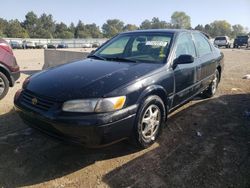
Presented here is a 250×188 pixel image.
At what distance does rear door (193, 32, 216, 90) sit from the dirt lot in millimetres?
965

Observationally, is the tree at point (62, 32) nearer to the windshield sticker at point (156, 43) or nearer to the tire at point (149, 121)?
the windshield sticker at point (156, 43)

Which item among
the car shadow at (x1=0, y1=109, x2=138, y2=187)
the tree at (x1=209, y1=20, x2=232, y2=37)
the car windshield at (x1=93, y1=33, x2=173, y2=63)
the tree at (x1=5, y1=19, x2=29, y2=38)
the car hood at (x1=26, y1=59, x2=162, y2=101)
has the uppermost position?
the tree at (x1=209, y1=20, x2=232, y2=37)

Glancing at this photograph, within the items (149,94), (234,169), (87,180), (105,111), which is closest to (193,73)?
(149,94)

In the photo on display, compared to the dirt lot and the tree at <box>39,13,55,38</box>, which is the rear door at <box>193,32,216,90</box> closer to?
the dirt lot

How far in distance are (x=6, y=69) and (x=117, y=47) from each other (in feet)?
9.18

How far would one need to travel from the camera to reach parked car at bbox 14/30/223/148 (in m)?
3.03

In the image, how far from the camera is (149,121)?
3703 mm

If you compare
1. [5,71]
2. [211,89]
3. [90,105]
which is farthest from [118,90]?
[5,71]

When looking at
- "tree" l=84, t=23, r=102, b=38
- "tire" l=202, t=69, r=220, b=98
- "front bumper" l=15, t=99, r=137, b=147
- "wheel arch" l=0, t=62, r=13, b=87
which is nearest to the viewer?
"front bumper" l=15, t=99, r=137, b=147

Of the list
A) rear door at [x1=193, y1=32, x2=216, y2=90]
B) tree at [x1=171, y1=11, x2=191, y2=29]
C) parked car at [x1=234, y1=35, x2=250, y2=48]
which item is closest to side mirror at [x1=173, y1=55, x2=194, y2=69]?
rear door at [x1=193, y1=32, x2=216, y2=90]

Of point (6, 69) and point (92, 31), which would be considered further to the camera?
point (92, 31)

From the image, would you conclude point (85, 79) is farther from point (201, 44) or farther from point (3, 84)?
point (3, 84)

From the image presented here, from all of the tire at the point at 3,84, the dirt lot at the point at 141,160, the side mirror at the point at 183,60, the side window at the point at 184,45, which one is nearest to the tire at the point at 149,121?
the dirt lot at the point at 141,160

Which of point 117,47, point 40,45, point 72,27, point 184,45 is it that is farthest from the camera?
point 72,27
